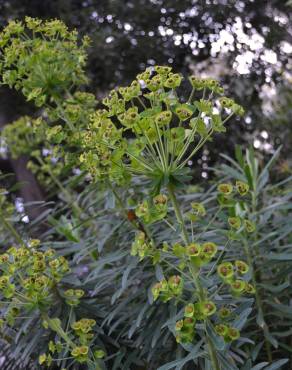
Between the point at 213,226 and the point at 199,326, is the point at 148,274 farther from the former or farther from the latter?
the point at 199,326

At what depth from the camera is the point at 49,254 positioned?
1.39m

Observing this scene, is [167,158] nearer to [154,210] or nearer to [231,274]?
[154,210]

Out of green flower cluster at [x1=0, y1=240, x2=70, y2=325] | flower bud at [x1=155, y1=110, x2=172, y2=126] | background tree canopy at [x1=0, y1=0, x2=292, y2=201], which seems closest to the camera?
flower bud at [x1=155, y1=110, x2=172, y2=126]

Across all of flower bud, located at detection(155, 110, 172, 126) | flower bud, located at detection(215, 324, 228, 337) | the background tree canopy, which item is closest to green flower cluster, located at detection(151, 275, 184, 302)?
flower bud, located at detection(215, 324, 228, 337)

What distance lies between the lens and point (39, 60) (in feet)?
5.24

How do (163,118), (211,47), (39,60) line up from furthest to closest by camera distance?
(211,47) < (39,60) < (163,118)

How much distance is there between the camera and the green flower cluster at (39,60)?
157 cm

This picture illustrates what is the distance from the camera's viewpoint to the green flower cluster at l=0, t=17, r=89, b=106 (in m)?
1.57

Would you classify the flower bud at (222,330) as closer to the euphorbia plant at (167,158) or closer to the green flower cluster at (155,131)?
the euphorbia plant at (167,158)

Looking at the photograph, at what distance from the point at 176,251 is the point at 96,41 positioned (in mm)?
1736

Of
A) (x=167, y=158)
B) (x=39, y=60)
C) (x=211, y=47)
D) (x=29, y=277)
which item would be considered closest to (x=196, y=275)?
(x=167, y=158)

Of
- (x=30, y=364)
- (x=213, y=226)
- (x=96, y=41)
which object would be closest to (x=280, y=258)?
(x=213, y=226)

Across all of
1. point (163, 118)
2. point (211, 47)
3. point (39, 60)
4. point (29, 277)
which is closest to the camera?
point (163, 118)

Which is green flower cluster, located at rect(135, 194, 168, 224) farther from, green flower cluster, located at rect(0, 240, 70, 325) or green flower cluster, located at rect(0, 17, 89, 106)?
green flower cluster, located at rect(0, 17, 89, 106)
